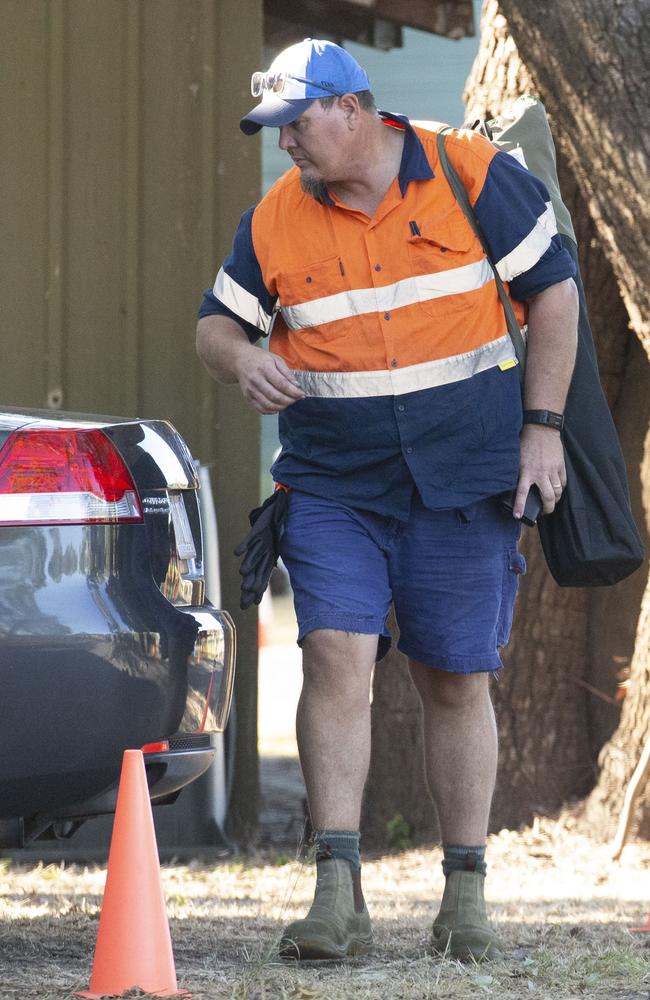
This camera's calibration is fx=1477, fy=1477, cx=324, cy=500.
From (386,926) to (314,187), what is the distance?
215 centimetres

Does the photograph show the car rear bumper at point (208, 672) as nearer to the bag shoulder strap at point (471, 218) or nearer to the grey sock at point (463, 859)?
the grey sock at point (463, 859)

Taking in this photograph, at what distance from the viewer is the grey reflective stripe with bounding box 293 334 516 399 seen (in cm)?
366

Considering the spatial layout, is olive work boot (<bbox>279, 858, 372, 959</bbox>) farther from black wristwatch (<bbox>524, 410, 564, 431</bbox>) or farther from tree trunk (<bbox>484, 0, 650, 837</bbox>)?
tree trunk (<bbox>484, 0, 650, 837</bbox>)

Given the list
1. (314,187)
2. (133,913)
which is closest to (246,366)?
(314,187)

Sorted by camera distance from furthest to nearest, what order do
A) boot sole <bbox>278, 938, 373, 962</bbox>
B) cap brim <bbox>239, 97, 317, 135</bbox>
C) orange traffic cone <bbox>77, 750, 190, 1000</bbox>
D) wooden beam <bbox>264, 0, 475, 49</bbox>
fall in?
wooden beam <bbox>264, 0, 475, 49</bbox>
cap brim <bbox>239, 97, 317, 135</bbox>
boot sole <bbox>278, 938, 373, 962</bbox>
orange traffic cone <bbox>77, 750, 190, 1000</bbox>

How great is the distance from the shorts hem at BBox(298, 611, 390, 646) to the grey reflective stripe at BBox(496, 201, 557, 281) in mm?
943

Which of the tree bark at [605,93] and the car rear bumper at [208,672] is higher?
the tree bark at [605,93]

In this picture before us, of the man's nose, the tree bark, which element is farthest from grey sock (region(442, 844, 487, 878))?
the tree bark

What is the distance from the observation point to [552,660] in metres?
6.27

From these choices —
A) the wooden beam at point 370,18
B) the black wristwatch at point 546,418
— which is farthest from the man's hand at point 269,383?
the wooden beam at point 370,18

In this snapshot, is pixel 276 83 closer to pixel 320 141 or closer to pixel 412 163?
pixel 320 141

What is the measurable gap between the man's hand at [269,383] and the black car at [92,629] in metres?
0.32

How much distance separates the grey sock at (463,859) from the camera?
3.78 meters

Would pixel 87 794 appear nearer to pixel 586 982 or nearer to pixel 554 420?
pixel 586 982
